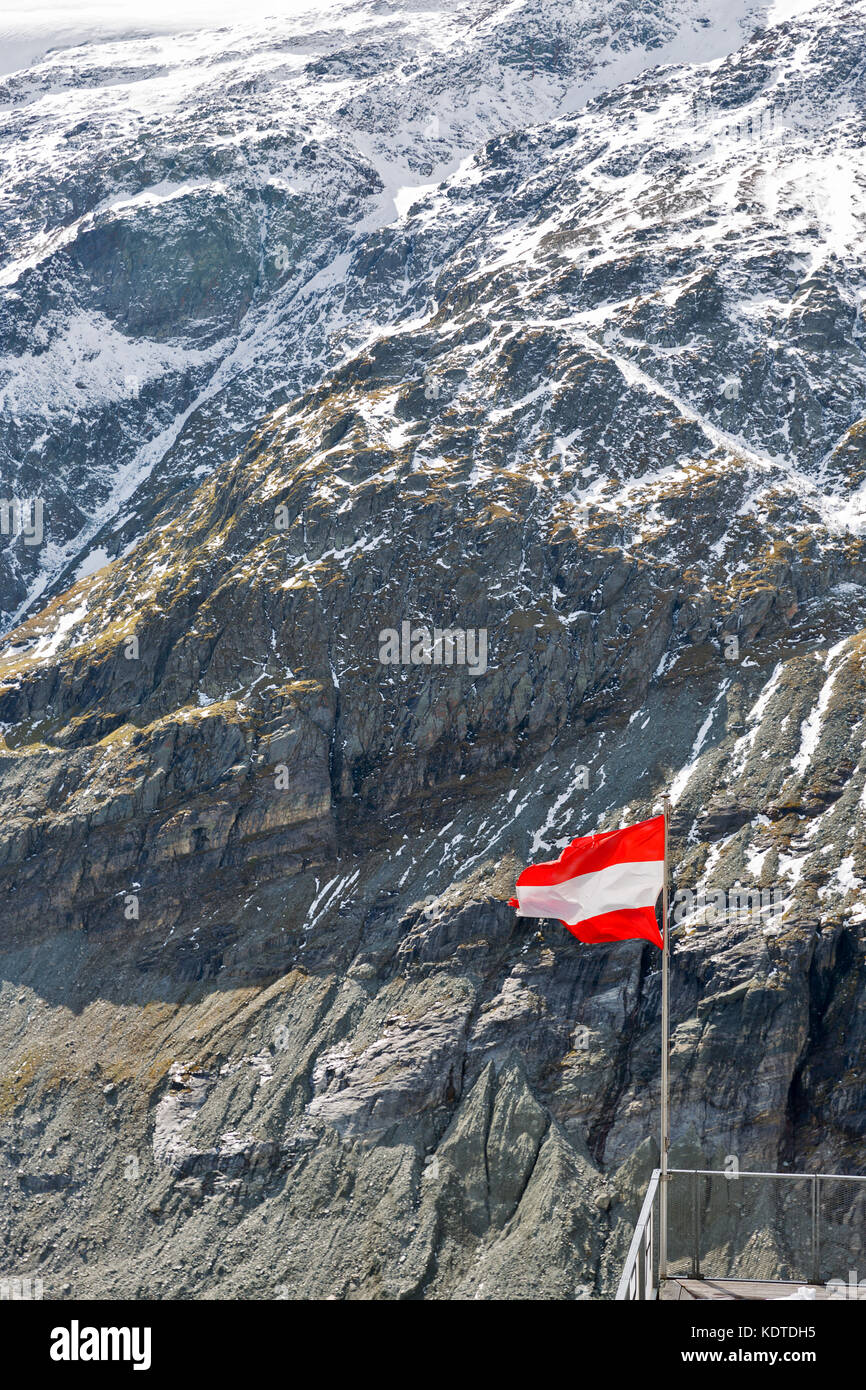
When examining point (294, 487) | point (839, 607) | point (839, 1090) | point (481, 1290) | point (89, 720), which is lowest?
point (481, 1290)

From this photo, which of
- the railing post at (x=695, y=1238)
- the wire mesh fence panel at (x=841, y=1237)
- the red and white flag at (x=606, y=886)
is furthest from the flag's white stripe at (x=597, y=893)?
the railing post at (x=695, y=1238)

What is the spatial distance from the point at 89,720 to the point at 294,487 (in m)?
39.1

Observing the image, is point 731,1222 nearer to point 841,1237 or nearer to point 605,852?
point 841,1237

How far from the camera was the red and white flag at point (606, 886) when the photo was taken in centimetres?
3850

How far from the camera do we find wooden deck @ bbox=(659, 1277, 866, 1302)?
2756cm

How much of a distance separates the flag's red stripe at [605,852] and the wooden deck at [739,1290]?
11234mm

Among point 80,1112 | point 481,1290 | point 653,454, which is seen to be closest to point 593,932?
point 481,1290

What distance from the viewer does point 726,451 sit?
171625mm

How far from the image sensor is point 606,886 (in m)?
39.2

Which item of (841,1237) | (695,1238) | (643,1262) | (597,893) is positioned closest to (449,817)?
(597,893)

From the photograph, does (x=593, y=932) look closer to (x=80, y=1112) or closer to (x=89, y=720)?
(x=80, y=1112)

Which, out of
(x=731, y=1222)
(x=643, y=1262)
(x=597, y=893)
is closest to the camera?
(x=643, y=1262)

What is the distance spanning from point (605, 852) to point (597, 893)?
3.87 feet

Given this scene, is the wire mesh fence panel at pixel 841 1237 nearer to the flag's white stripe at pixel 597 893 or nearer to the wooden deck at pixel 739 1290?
the wooden deck at pixel 739 1290
